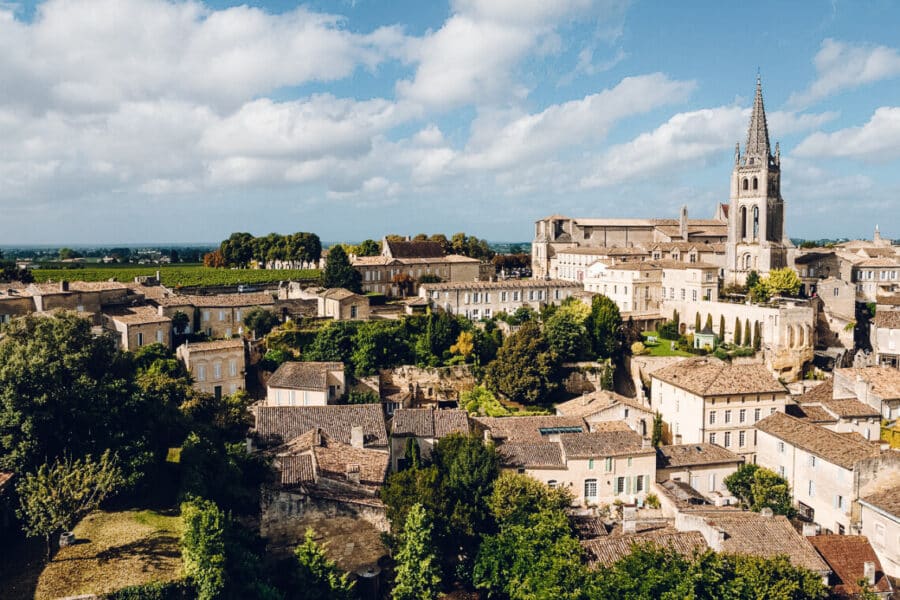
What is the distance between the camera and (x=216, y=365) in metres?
37.2

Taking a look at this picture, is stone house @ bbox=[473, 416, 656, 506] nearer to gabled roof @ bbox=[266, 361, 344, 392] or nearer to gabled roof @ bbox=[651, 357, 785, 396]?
gabled roof @ bbox=[651, 357, 785, 396]

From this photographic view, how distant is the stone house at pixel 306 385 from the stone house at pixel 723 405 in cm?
1800

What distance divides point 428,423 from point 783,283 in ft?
117

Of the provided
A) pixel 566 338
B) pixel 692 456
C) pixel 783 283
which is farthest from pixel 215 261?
pixel 692 456

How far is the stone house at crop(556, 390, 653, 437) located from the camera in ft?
111

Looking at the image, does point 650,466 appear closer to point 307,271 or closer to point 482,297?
point 482,297

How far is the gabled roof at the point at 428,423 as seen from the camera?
29906 mm

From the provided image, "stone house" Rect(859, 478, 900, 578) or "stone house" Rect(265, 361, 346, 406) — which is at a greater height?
"stone house" Rect(265, 361, 346, 406)

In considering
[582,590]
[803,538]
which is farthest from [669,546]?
[803,538]

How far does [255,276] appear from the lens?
6228 centimetres

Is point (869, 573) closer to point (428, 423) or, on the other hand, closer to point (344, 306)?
point (428, 423)

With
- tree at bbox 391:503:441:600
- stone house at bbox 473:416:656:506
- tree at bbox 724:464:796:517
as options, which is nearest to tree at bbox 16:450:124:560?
tree at bbox 391:503:441:600

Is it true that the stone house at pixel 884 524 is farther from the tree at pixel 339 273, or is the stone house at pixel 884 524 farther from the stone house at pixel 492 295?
the tree at pixel 339 273

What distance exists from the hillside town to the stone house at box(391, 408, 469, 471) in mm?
101
